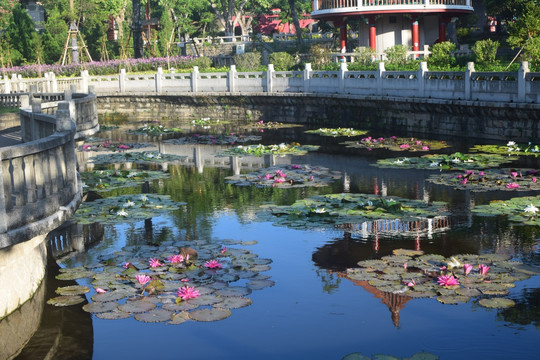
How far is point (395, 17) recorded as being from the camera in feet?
151

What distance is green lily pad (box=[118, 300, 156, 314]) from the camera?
10.5 m

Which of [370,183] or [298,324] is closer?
[298,324]

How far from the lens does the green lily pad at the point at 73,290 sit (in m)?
11.4

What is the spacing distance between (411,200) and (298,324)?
721 centimetres

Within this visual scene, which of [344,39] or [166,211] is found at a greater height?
[344,39]

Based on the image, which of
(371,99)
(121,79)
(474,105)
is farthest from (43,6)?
(474,105)

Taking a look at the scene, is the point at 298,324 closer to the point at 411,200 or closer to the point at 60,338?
the point at 60,338

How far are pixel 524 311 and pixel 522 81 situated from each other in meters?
15.3

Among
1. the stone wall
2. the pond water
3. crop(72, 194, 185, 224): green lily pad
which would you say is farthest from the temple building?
crop(72, 194, 185, 224): green lily pad

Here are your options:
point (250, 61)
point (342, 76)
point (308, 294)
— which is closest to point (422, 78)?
point (342, 76)

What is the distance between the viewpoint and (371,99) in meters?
30.6

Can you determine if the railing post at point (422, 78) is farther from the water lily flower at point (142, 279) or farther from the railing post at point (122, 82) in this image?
the railing post at point (122, 82)

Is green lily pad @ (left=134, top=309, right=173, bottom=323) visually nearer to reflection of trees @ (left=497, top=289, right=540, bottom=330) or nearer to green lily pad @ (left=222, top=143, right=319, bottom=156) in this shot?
reflection of trees @ (left=497, top=289, right=540, bottom=330)

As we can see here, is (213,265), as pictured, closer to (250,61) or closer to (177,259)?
(177,259)
